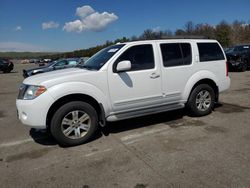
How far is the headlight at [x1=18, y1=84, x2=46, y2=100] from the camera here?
4306 millimetres

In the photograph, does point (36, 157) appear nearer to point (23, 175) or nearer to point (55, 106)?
point (23, 175)

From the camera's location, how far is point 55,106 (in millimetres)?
4480

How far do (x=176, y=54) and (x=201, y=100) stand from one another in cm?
132

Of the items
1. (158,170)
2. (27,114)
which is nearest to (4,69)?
(27,114)

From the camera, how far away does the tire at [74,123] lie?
173 inches

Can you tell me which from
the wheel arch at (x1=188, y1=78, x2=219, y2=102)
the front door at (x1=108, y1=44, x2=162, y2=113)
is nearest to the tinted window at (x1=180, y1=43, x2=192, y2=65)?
the wheel arch at (x1=188, y1=78, x2=219, y2=102)

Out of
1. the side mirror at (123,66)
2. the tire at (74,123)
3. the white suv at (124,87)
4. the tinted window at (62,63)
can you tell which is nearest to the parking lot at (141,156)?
the tire at (74,123)

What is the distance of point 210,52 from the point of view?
610cm

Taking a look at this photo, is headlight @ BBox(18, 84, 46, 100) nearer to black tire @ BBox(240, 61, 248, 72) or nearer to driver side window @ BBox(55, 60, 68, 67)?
driver side window @ BBox(55, 60, 68, 67)

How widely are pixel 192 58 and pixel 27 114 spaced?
369 cm

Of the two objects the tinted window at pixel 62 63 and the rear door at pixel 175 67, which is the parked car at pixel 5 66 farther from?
the rear door at pixel 175 67

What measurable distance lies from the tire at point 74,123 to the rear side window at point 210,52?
117 inches

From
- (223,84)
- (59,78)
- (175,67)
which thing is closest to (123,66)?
(59,78)

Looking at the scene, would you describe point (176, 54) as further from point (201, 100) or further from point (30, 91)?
point (30, 91)
